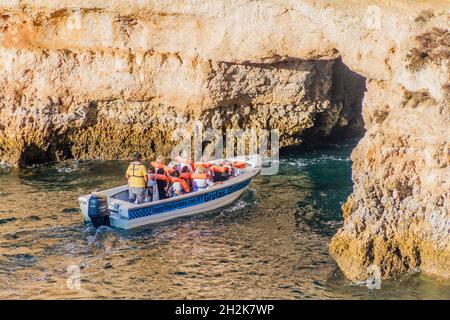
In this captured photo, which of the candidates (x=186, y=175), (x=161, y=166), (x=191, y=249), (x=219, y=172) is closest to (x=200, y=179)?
(x=186, y=175)

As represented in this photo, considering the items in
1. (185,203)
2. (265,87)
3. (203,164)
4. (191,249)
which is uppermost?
(265,87)

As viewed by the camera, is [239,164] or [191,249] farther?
[239,164]

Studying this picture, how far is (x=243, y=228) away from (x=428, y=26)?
21.5 ft

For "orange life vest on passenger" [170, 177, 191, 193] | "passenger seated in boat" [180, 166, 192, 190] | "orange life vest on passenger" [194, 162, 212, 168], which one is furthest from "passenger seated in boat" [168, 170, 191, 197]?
"orange life vest on passenger" [194, 162, 212, 168]

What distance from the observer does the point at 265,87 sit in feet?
77.0

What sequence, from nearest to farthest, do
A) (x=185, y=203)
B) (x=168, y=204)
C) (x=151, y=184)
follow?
(x=168, y=204) → (x=185, y=203) → (x=151, y=184)

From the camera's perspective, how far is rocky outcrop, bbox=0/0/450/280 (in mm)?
14773

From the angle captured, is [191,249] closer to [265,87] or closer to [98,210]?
[98,210]

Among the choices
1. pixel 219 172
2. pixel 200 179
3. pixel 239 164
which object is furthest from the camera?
pixel 239 164

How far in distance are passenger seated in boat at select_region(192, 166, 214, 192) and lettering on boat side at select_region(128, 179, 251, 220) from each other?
1.31 ft

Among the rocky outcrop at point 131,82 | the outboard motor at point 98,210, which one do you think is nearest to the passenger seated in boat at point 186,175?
the outboard motor at point 98,210

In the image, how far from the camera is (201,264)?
16094 millimetres

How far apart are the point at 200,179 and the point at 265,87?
4664mm
